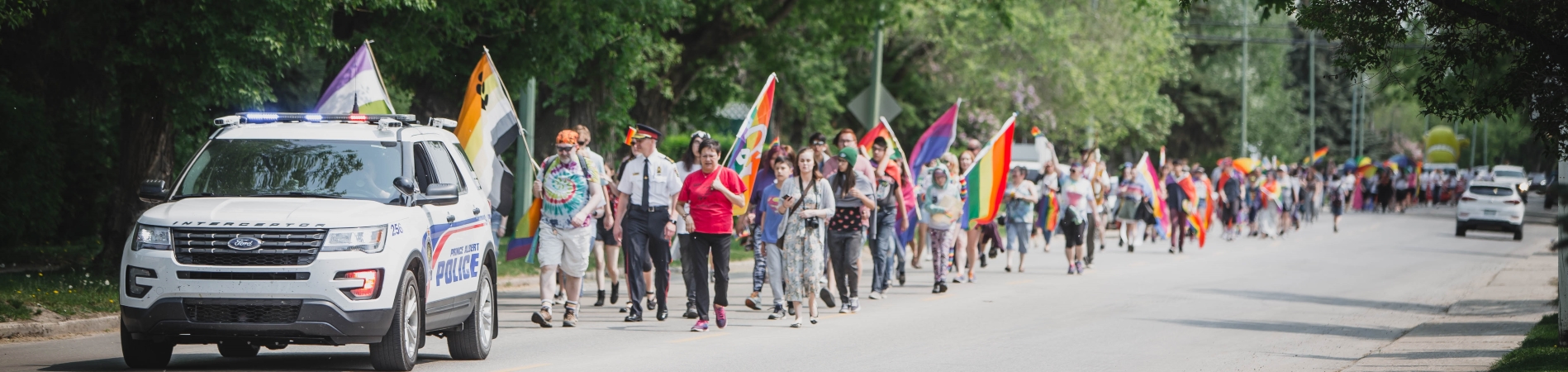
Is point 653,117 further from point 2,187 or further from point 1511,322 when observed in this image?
point 1511,322

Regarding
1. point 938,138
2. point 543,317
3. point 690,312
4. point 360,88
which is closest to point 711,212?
point 690,312

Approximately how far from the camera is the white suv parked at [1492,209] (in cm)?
3444

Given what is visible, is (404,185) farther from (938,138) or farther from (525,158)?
(525,158)

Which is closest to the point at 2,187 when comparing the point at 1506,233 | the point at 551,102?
the point at 551,102

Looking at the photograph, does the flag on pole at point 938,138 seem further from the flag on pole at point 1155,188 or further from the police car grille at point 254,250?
the police car grille at point 254,250

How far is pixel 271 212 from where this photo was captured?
8.46m

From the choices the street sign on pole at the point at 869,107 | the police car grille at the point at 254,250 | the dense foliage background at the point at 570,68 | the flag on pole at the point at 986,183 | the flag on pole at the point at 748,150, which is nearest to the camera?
the police car grille at the point at 254,250

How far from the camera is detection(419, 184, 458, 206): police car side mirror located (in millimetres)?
8922

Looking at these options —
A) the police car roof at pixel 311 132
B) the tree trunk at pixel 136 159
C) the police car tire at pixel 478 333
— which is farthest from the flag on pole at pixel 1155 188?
the police car roof at pixel 311 132

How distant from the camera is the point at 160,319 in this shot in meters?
8.34

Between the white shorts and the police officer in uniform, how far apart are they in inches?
15.1

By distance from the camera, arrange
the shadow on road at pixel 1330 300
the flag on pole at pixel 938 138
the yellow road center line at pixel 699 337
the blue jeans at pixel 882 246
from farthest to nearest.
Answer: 1. the flag on pole at pixel 938 138
2. the shadow on road at pixel 1330 300
3. the blue jeans at pixel 882 246
4. the yellow road center line at pixel 699 337

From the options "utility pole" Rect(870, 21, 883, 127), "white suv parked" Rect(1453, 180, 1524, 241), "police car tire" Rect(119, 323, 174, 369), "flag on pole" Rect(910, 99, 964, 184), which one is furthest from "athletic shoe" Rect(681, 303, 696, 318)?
"white suv parked" Rect(1453, 180, 1524, 241)

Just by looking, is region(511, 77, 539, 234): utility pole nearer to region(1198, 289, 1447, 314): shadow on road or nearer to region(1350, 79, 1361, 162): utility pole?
region(1198, 289, 1447, 314): shadow on road
